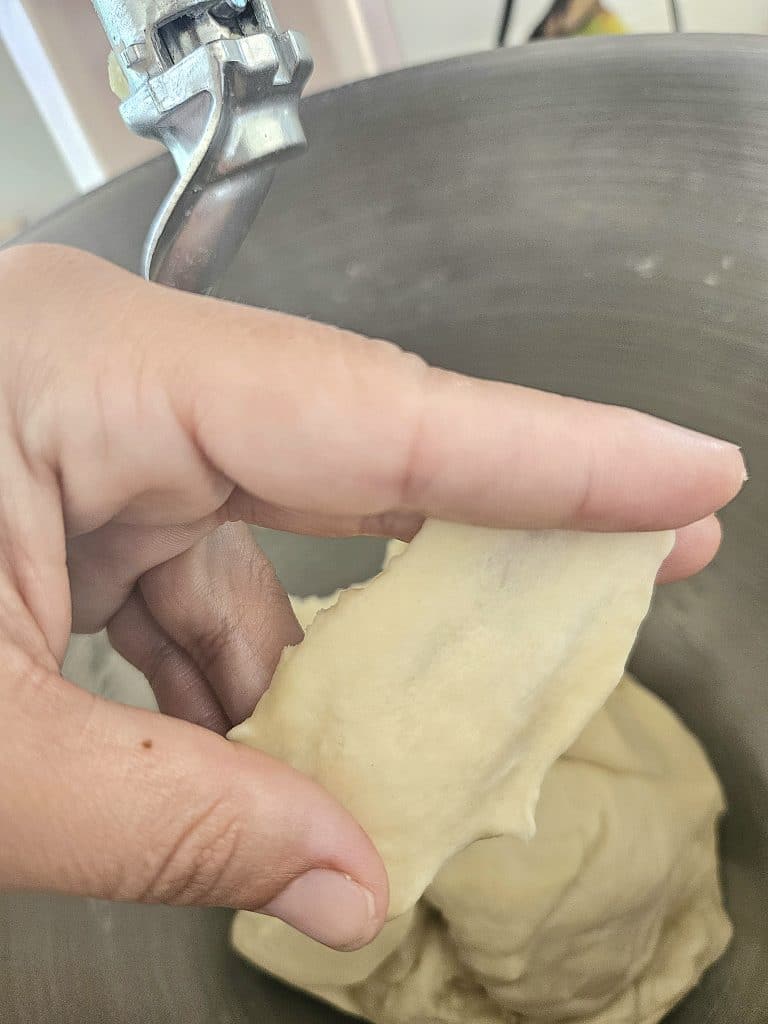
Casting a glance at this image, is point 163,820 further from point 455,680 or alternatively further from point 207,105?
point 207,105

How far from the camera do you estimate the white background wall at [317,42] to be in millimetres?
841

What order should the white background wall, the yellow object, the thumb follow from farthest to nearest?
the white background wall, the yellow object, the thumb

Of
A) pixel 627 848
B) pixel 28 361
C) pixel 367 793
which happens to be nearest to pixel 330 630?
pixel 367 793

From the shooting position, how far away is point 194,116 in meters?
0.39

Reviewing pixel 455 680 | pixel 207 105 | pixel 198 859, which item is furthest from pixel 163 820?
pixel 207 105

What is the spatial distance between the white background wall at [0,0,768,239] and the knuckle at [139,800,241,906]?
31.4 inches

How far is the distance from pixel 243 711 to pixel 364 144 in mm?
429

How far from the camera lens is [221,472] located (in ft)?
1.27

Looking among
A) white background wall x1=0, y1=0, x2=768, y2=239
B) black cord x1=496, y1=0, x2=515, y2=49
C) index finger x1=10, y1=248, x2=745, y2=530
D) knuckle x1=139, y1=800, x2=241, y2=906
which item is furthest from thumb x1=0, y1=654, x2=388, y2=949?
black cord x1=496, y1=0, x2=515, y2=49

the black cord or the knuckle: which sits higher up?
the black cord

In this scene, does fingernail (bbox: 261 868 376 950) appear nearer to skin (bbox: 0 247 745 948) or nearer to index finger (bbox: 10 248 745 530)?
skin (bbox: 0 247 745 948)

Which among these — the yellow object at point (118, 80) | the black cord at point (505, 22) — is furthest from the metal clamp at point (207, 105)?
the black cord at point (505, 22)

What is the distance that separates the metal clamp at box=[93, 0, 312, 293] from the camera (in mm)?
375

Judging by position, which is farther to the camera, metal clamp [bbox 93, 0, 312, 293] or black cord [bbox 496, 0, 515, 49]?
black cord [bbox 496, 0, 515, 49]
